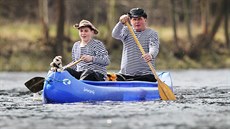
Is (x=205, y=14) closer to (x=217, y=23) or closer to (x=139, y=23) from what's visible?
(x=217, y=23)

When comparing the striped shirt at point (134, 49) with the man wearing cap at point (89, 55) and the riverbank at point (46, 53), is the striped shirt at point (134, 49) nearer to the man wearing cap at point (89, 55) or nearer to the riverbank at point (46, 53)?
the man wearing cap at point (89, 55)

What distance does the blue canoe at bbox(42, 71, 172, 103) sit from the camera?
14219 mm

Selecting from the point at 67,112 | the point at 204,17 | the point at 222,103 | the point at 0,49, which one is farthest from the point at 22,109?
the point at 204,17

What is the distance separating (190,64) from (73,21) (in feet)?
22.8

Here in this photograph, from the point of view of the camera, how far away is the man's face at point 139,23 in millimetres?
15383

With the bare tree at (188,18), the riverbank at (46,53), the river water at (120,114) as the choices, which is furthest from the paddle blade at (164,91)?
the bare tree at (188,18)

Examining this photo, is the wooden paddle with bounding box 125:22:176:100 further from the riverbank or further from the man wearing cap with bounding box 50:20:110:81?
the riverbank

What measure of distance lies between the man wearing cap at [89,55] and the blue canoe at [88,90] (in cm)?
29

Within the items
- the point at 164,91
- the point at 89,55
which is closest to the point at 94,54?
the point at 89,55

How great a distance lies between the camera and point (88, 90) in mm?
14445

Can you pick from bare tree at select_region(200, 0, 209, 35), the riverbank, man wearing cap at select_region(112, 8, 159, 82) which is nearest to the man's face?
man wearing cap at select_region(112, 8, 159, 82)

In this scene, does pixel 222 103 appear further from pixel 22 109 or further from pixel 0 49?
pixel 0 49

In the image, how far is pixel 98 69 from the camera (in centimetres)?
1496

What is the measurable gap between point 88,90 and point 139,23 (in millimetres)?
2028
